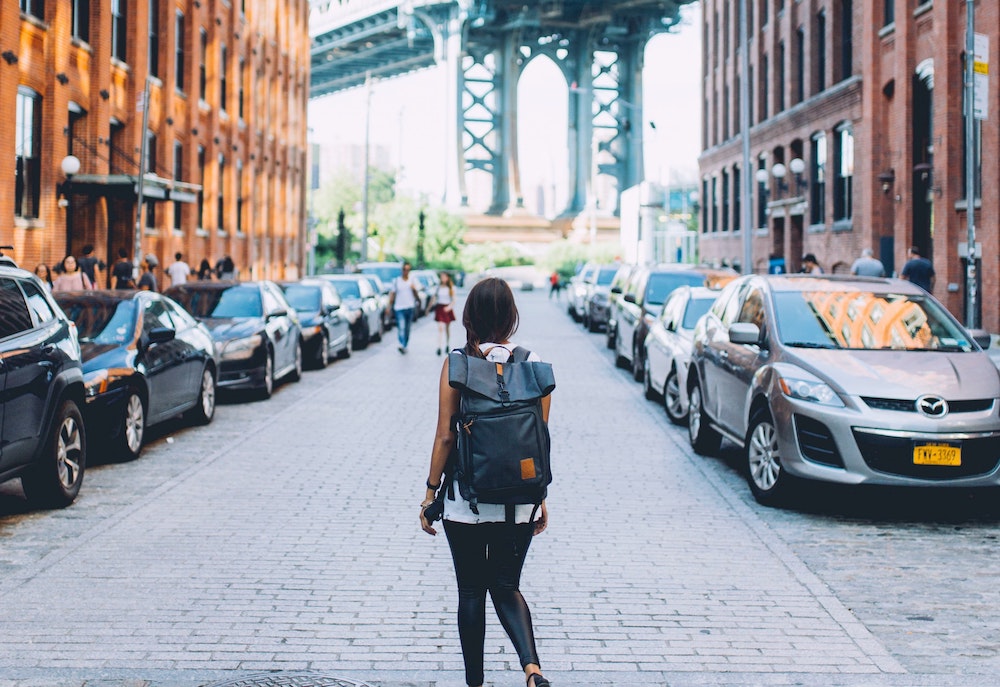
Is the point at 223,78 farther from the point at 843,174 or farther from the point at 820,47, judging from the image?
the point at 843,174

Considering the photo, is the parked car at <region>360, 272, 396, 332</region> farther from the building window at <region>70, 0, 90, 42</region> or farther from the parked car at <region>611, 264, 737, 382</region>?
the parked car at <region>611, 264, 737, 382</region>

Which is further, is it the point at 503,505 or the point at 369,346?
the point at 369,346

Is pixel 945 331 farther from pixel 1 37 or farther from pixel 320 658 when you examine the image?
pixel 1 37

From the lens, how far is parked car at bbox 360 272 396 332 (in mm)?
30172

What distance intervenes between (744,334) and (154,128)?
79.9 feet

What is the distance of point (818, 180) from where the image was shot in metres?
37.6

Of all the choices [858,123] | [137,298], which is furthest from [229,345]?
[858,123]

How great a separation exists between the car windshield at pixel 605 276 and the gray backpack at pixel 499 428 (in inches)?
1164

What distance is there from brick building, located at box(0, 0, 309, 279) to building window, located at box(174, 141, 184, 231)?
5 centimetres

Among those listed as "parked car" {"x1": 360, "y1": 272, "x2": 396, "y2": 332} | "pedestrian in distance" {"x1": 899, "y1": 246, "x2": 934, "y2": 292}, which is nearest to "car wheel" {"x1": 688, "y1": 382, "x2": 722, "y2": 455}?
"pedestrian in distance" {"x1": 899, "y1": 246, "x2": 934, "y2": 292}

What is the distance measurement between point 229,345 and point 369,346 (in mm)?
11396

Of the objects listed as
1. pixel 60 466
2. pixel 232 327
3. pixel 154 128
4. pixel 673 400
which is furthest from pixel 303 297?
pixel 60 466

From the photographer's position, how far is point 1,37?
2138 cm

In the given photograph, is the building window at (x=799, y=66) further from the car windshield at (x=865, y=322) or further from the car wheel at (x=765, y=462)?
the car wheel at (x=765, y=462)
